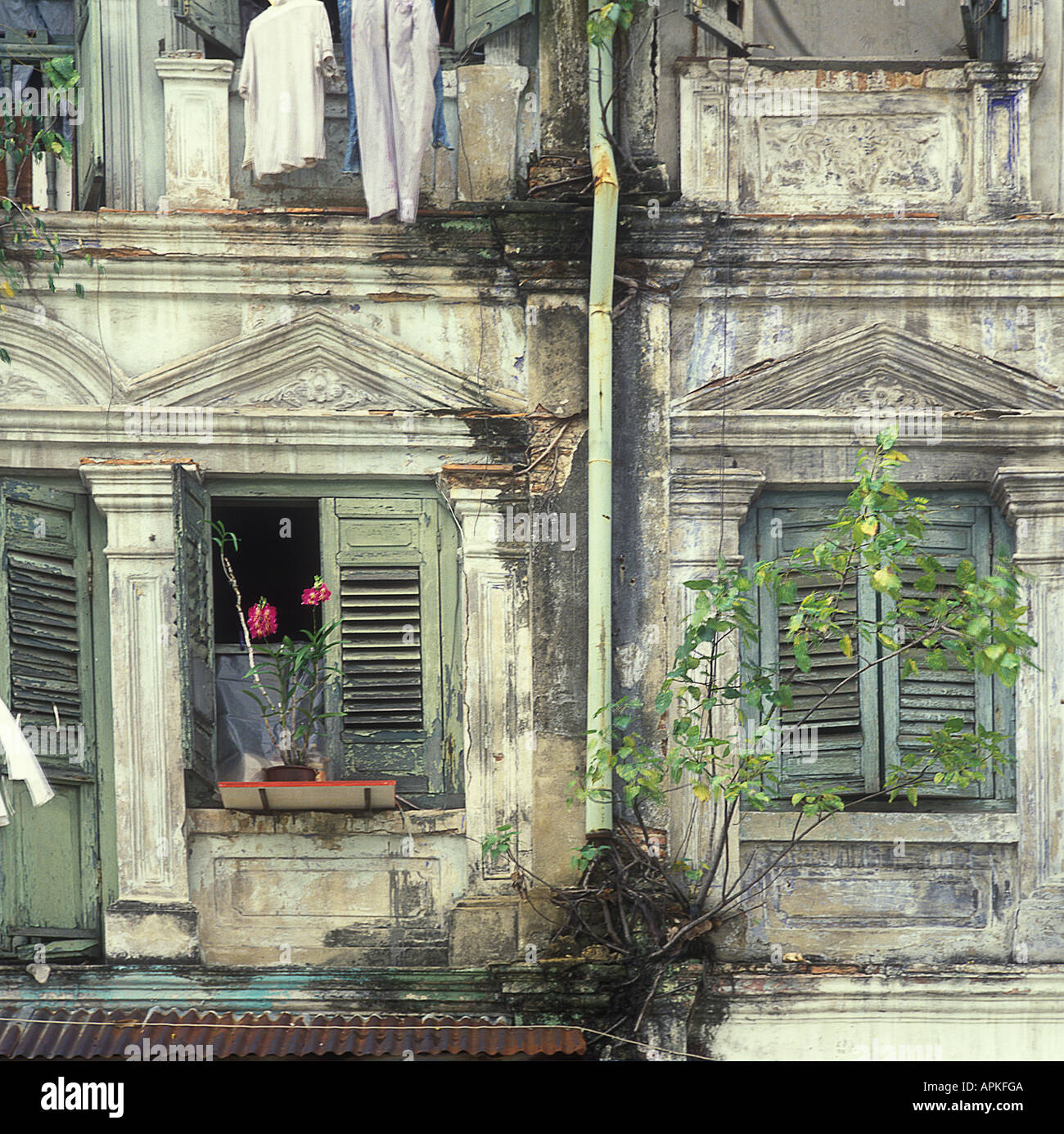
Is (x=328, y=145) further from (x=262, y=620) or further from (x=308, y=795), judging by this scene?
(x=308, y=795)

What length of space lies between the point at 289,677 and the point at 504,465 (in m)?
1.33

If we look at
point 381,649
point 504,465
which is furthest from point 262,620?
point 504,465

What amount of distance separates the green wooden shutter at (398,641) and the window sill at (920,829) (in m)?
1.56

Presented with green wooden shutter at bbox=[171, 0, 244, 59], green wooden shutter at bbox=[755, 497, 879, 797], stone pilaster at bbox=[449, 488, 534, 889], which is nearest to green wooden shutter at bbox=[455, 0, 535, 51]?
green wooden shutter at bbox=[171, 0, 244, 59]

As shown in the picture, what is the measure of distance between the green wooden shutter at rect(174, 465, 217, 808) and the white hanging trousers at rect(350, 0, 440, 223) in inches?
60.4

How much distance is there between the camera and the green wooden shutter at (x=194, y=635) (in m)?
8.12

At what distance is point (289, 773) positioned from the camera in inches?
322

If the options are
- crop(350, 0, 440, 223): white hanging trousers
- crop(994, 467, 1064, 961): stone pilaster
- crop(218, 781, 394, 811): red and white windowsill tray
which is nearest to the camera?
crop(218, 781, 394, 811): red and white windowsill tray

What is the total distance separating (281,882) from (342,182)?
3.17 m

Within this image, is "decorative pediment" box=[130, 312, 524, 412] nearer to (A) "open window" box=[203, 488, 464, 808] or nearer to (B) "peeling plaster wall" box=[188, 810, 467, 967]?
(A) "open window" box=[203, 488, 464, 808]

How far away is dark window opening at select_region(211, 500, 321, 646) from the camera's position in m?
8.66

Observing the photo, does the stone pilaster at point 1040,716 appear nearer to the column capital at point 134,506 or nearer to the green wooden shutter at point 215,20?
the column capital at point 134,506

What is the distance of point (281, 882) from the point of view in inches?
325

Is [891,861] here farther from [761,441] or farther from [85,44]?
[85,44]
